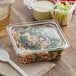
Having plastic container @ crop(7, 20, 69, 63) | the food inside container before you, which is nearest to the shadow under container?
plastic container @ crop(7, 20, 69, 63)

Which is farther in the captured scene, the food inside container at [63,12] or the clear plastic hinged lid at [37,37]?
the food inside container at [63,12]

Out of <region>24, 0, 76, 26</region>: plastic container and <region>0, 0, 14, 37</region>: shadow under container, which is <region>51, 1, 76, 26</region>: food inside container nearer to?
<region>24, 0, 76, 26</region>: plastic container

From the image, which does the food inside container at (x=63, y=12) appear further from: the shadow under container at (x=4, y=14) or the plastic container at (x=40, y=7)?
the shadow under container at (x=4, y=14)

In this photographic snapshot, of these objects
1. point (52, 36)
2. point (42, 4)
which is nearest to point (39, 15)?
point (42, 4)

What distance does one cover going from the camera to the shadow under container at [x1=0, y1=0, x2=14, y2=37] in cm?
94

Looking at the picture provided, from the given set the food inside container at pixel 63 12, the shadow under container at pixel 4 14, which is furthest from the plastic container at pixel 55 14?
the shadow under container at pixel 4 14

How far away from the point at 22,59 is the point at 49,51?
9 centimetres

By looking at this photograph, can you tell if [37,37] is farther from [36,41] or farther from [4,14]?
[4,14]

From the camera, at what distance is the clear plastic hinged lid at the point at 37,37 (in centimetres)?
87

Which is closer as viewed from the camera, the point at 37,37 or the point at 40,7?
the point at 37,37

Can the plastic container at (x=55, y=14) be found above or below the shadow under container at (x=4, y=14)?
below

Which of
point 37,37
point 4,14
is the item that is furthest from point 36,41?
point 4,14

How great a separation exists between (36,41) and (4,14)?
0.17 metres

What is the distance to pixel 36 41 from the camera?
0.89 metres
